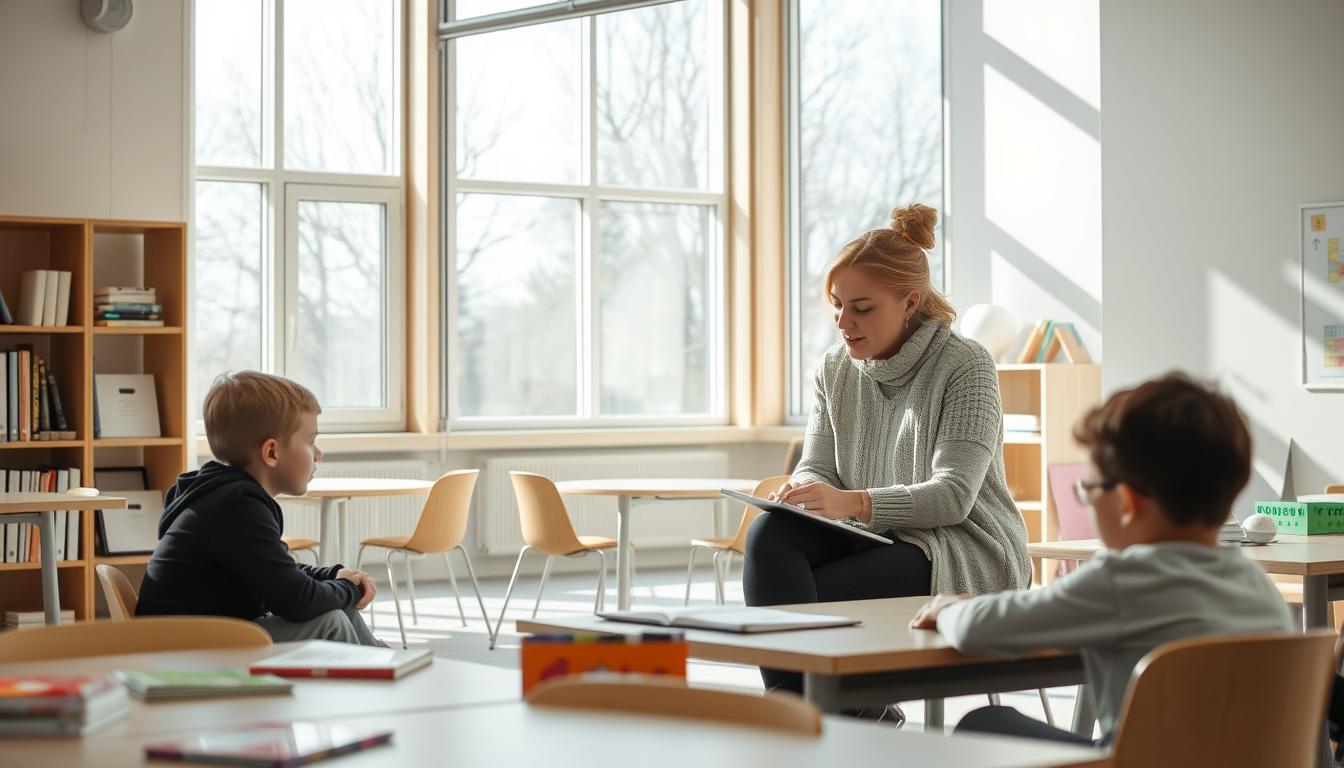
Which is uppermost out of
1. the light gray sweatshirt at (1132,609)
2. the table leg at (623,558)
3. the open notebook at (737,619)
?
the light gray sweatshirt at (1132,609)

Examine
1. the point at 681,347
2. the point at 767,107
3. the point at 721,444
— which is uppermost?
the point at 767,107

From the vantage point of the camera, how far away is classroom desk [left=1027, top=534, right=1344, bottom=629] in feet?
9.68

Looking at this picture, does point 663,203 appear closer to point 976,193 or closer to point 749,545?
point 976,193

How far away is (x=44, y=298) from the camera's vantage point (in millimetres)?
6102

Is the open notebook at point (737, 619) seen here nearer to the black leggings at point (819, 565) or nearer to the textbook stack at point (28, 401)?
the black leggings at point (819, 565)

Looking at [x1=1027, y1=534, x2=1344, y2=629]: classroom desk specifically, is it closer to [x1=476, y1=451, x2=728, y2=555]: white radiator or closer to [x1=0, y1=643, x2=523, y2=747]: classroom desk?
[x1=0, y1=643, x2=523, y2=747]: classroom desk

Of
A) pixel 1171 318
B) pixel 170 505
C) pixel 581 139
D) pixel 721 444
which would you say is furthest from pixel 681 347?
pixel 170 505

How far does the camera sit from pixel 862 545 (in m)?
2.93

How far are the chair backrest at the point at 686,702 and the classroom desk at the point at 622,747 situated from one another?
0.05ft

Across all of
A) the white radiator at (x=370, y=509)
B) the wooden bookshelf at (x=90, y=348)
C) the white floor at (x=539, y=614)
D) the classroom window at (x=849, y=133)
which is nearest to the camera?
the white floor at (x=539, y=614)

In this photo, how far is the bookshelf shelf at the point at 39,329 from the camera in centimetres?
597

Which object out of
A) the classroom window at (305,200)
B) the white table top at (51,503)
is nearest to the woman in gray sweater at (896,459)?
the white table top at (51,503)

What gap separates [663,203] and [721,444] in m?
1.53

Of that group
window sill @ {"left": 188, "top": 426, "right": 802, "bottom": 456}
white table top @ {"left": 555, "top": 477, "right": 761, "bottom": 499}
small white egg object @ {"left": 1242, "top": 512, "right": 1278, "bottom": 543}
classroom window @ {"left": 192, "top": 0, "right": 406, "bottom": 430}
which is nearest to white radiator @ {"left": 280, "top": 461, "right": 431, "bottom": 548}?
window sill @ {"left": 188, "top": 426, "right": 802, "bottom": 456}
